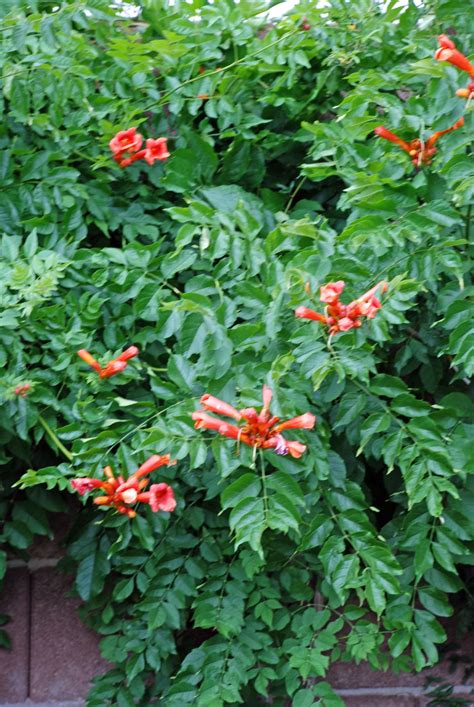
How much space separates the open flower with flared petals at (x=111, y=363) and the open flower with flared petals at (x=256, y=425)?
38 cm

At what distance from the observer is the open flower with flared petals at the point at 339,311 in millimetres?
1665

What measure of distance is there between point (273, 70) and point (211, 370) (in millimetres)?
926

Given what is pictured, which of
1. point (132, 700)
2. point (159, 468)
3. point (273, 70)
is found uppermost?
point (273, 70)

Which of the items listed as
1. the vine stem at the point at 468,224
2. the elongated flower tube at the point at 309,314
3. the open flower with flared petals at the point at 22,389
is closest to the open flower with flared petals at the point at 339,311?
the elongated flower tube at the point at 309,314

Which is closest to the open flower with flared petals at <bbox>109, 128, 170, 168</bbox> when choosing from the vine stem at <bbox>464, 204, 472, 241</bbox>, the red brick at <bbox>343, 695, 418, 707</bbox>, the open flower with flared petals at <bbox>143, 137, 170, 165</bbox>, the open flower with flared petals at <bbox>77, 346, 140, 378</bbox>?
the open flower with flared petals at <bbox>143, 137, 170, 165</bbox>

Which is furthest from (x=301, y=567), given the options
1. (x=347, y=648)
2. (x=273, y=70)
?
(x=273, y=70)

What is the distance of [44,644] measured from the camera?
8.71 feet

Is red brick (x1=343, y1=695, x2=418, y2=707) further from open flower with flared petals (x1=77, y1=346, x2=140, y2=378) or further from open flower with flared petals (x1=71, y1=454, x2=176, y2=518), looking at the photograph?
open flower with flared petals (x1=77, y1=346, x2=140, y2=378)

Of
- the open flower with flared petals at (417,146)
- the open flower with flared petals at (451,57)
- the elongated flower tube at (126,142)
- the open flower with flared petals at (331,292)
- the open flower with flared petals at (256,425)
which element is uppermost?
the open flower with flared petals at (451,57)

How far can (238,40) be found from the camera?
242 centimetres

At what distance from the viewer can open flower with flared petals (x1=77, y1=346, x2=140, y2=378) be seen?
6.73 ft

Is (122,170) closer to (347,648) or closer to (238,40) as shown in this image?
(238,40)

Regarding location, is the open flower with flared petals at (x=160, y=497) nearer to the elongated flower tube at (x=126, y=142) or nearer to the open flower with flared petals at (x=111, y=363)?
the open flower with flared petals at (x=111, y=363)

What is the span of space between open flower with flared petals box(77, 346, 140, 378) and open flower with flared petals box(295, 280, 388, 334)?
48cm
